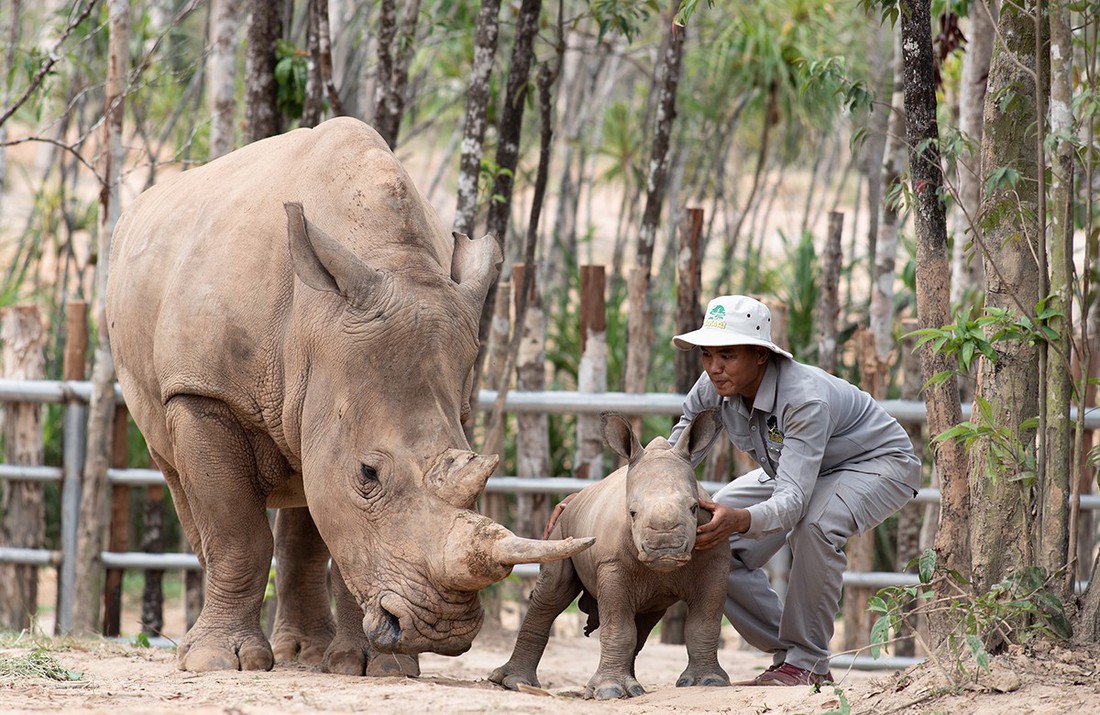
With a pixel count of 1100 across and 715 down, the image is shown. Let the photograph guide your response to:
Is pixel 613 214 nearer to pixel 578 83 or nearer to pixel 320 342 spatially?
pixel 578 83

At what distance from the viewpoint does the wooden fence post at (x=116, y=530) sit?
25.4 feet

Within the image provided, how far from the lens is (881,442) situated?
5.11m

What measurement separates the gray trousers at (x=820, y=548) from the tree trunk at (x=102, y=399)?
12.6 ft

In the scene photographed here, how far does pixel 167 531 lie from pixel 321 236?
6834 mm

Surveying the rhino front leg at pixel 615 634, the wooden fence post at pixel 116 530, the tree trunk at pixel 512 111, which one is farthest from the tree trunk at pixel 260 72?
the rhino front leg at pixel 615 634

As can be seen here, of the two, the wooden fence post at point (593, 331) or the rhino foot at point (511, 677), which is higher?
the wooden fence post at point (593, 331)

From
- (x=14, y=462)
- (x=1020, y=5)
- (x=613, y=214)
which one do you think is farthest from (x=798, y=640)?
(x=613, y=214)

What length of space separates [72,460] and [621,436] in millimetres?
4099

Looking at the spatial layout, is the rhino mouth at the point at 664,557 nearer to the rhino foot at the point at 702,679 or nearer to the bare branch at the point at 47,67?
the rhino foot at the point at 702,679

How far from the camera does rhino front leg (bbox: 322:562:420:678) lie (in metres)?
4.91

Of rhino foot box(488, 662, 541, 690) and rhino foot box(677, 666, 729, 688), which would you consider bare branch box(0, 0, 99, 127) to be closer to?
rhino foot box(488, 662, 541, 690)

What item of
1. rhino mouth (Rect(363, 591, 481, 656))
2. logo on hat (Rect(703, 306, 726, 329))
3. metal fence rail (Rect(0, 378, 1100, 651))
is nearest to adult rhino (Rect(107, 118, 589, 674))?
rhino mouth (Rect(363, 591, 481, 656))

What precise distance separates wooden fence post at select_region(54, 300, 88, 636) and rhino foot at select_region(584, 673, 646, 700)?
4131 millimetres

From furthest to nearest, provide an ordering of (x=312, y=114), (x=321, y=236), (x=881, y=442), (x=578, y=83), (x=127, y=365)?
(x=578, y=83) → (x=312, y=114) → (x=127, y=365) → (x=881, y=442) → (x=321, y=236)
